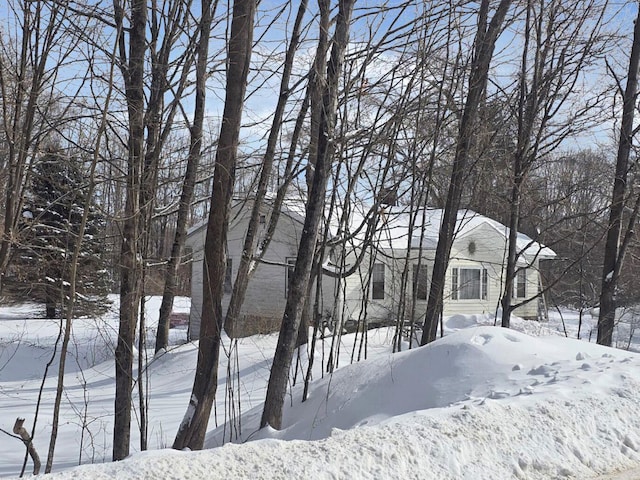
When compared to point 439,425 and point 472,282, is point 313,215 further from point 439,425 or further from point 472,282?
point 472,282

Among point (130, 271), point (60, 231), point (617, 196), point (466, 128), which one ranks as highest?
point (466, 128)

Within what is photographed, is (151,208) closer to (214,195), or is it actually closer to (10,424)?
(214,195)

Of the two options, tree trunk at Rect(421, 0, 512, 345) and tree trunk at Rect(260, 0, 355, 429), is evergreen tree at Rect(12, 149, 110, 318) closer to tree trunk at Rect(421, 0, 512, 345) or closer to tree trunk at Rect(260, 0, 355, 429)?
tree trunk at Rect(260, 0, 355, 429)

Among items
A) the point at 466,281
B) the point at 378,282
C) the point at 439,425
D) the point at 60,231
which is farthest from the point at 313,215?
the point at 466,281

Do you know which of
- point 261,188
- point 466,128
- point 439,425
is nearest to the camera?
point 439,425

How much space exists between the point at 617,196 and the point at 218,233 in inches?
376

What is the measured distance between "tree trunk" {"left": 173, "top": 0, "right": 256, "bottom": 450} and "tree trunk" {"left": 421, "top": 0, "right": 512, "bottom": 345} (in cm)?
401

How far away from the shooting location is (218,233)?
7.50 m

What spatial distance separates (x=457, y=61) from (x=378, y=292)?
14.6 meters

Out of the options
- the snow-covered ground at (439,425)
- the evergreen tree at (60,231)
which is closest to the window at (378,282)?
the evergreen tree at (60,231)

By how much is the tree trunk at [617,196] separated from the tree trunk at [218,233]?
9.26 m

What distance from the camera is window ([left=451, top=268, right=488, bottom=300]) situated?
25609mm

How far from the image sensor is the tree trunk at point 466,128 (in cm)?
1062

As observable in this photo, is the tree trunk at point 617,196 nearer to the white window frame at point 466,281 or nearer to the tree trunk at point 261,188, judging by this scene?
the tree trunk at point 261,188
